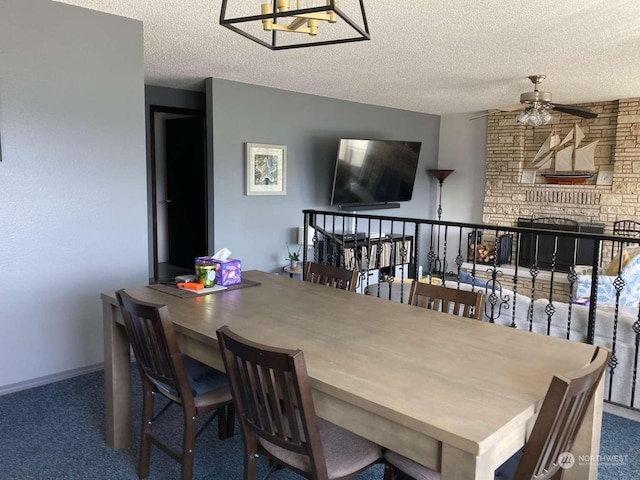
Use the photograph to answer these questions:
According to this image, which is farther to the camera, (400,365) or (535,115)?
(535,115)

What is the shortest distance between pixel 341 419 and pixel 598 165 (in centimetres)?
665

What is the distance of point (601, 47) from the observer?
12.9 ft

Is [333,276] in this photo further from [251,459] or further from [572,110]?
[572,110]

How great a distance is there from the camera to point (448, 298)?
2.37m

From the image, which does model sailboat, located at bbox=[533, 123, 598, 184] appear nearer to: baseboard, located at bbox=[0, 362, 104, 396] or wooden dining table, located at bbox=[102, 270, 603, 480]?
wooden dining table, located at bbox=[102, 270, 603, 480]

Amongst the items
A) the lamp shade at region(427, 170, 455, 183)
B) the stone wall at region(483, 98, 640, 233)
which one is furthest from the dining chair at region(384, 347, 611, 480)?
the lamp shade at region(427, 170, 455, 183)

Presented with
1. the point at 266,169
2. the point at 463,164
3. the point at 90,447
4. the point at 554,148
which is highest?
the point at 554,148

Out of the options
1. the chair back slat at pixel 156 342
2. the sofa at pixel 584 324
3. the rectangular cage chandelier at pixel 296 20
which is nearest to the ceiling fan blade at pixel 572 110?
the sofa at pixel 584 324

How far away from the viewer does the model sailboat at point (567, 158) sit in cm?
681

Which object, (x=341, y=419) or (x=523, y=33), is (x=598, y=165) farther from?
(x=341, y=419)

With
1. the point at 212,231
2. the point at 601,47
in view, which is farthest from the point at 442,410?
the point at 212,231

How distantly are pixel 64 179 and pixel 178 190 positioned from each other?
352 centimetres

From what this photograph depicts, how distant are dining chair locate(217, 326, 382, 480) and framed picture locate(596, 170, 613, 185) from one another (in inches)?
250

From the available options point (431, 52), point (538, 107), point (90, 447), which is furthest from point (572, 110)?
point (90, 447)
